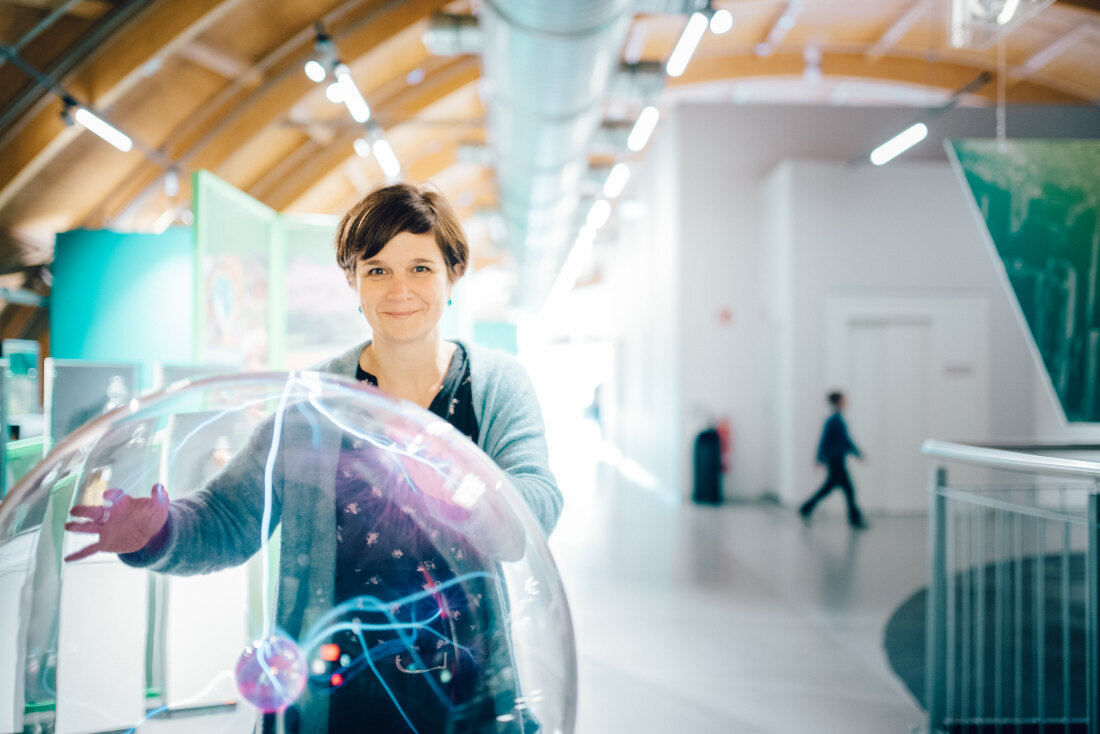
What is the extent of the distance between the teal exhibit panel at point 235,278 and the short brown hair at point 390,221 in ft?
11.4

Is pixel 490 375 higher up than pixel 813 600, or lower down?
higher up

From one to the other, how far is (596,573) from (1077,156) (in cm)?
395

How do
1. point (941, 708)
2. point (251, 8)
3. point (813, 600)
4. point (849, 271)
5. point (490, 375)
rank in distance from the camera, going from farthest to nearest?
1. point (849, 271)
2. point (251, 8)
3. point (813, 600)
4. point (941, 708)
5. point (490, 375)

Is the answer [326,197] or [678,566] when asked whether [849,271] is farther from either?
[326,197]

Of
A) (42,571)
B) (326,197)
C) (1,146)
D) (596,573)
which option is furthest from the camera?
(326,197)

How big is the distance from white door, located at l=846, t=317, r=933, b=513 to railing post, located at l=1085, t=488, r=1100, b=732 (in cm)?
639

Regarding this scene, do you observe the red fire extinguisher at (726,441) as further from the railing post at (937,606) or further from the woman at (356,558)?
the woman at (356,558)

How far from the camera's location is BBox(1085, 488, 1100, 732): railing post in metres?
2.22

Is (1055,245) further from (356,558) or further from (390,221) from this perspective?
(356,558)

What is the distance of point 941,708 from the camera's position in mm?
2973

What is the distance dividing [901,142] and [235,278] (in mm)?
5708

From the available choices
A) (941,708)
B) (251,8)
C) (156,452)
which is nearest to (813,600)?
(941,708)

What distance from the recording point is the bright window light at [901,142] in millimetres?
6305

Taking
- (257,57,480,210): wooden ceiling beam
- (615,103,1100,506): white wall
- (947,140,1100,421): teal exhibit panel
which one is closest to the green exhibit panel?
(257,57,480,210): wooden ceiling beam
